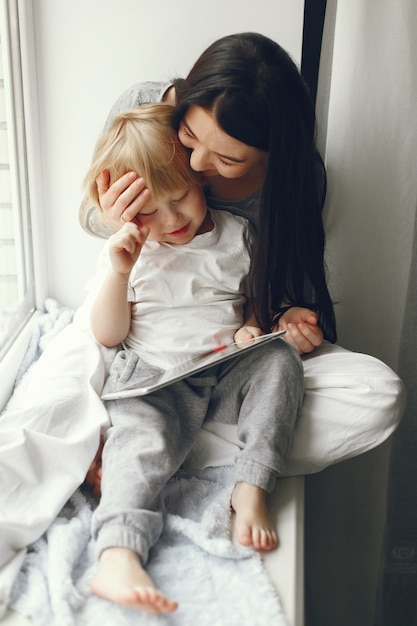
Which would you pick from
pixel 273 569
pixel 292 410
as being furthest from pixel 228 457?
pixel 273 569

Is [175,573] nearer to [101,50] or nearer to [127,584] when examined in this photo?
[127,584]

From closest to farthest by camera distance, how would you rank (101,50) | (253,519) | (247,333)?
1. (253,519)
2. (247,333)
3. (101,50)

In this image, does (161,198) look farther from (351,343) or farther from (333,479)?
(333,479)

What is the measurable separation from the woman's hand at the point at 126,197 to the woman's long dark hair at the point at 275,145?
104 mm

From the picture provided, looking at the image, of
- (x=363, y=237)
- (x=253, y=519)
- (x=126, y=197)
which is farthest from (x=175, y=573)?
(x=363, y=237)

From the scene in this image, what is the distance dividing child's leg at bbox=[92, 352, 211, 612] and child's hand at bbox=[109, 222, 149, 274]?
0.51 ft

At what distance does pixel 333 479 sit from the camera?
48.4 inches

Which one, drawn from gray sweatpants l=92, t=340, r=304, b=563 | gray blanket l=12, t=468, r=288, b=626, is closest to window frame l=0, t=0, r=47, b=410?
gray sweatpants l=92, t=340, r=304, b=563

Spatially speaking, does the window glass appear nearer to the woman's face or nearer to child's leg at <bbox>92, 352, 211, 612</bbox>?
child's leg at <bbox>92, 352, 211, 612</bbox>

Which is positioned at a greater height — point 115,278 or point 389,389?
point 115,278

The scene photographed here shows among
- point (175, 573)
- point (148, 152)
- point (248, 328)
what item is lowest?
point (175, 573)

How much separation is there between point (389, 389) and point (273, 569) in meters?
0.30

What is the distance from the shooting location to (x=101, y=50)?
135cm

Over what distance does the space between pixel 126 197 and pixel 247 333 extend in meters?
0.27
